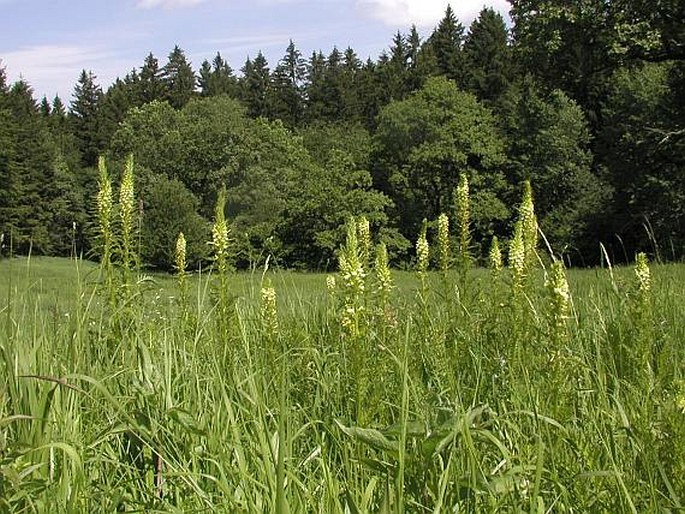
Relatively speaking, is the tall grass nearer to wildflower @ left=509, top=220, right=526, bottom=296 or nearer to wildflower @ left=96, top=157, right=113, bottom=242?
wildflower @ left=509, top=220, right=526, bottom=296

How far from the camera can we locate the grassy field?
2.09 metres

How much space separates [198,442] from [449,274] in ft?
7.80

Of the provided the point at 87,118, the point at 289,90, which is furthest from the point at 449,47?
the point at 87,118

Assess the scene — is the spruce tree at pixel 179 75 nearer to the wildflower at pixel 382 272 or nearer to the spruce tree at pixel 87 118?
the spruce tree at pixel 87 118

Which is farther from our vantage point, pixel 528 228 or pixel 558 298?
pixel 528 228

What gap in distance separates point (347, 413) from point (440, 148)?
164 ft

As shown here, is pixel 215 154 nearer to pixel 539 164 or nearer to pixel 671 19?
pixel 539 164

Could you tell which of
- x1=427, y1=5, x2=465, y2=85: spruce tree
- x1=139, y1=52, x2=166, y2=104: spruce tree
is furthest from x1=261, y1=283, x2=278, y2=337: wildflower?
x1=139, y1=52, x2=166, y2=104: spruce tree

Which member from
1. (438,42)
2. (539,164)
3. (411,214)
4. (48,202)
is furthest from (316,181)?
(438,42)

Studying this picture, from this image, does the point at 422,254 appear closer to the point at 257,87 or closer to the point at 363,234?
the point at 363,234

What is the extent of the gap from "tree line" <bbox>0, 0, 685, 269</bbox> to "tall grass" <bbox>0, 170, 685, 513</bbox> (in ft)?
59.2

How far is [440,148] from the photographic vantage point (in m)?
52.1

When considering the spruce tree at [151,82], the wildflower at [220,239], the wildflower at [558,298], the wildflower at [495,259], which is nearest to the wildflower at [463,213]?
→ the wildflower at [495,259]

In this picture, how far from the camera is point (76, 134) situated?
81.7 m
